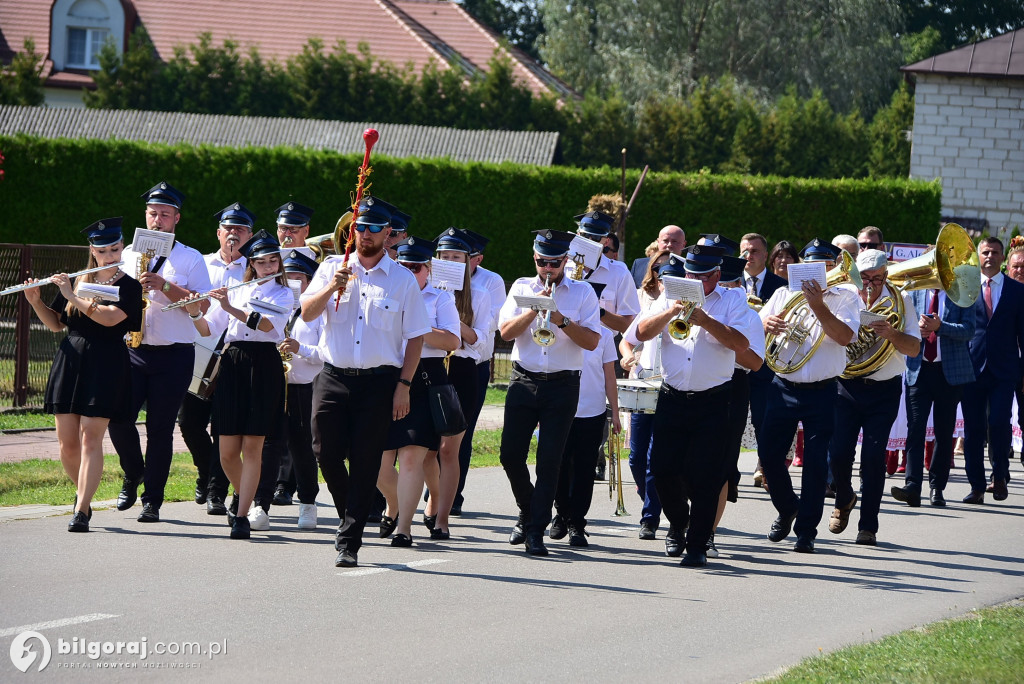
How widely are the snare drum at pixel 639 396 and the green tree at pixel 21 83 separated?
101 ft

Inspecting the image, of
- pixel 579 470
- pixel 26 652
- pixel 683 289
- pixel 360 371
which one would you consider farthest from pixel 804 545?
pixel 26 652

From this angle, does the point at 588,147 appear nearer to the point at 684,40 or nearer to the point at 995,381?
the point at 684,40

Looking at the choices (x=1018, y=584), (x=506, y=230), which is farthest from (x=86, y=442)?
(x=506, y=230)

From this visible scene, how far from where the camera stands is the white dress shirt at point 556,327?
28.9 feet

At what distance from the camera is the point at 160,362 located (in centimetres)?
966

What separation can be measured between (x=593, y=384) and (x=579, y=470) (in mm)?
599

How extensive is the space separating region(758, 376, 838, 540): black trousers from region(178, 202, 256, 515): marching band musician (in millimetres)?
3886

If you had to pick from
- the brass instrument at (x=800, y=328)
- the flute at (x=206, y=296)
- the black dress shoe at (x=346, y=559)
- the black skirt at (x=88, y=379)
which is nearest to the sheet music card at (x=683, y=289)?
the brass instrument at (x=800, y=328)

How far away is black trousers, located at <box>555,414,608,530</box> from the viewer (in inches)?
370

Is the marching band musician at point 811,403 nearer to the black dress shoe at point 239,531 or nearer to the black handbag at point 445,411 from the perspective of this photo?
the black handbag at point 445,411

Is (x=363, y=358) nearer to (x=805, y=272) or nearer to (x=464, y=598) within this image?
(x=464, y=598)

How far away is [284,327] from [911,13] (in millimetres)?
53687

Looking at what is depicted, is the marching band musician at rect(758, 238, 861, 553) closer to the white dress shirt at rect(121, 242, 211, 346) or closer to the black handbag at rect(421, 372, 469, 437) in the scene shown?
the black handbag at rect(421, 372, 469, 437)

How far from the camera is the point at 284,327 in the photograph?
30.9ft
